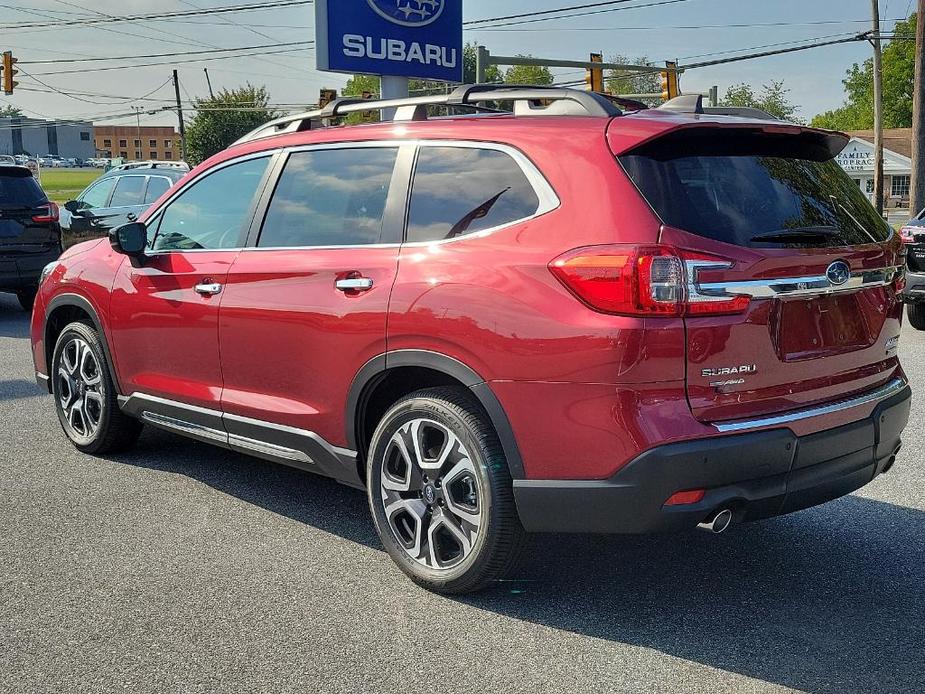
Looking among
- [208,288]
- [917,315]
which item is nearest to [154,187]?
[917,315]

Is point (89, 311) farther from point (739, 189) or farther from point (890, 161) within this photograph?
point (890, 161)

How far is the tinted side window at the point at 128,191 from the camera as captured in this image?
15.6 meters

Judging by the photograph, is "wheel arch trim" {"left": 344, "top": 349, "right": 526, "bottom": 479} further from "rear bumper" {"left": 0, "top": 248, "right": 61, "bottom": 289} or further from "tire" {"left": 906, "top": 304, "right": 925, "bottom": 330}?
"rear bumper" {"left": 0, "top": 248, "right": 61, "bottom": 289}

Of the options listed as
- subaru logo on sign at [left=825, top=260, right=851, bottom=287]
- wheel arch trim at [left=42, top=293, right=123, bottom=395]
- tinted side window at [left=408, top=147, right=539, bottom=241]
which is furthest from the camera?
wheel arch trim at [left=42, top=293, right=123, bottom=395]

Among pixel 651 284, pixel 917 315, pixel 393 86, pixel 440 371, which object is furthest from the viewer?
pixel 393 86

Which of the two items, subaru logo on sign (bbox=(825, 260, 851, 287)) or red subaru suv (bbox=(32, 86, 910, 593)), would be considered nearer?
red subaru suv (bbox=(32, 86, 910, 593))

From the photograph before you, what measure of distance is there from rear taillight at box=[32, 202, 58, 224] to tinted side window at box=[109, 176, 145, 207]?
7.68 ft

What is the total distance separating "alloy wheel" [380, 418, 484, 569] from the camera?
156 inches

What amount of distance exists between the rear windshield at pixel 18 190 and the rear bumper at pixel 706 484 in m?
11.1

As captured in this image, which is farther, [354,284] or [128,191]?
[128,191]

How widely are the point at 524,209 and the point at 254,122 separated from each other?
93199 mm

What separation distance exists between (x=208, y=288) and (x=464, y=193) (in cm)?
159

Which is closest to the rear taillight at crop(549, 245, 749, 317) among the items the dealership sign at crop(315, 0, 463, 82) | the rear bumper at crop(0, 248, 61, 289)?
the rear bumper at crop(0, 248, 61, 289)

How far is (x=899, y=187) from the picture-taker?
292 ft
